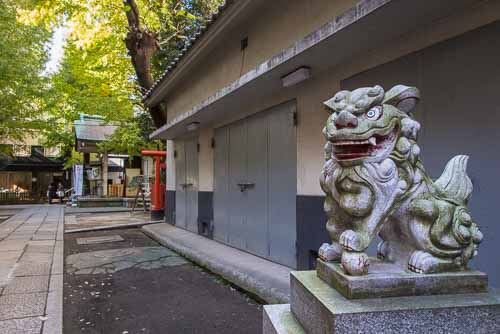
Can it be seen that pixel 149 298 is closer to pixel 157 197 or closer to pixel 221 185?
pixel 221 185

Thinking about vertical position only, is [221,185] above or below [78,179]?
below

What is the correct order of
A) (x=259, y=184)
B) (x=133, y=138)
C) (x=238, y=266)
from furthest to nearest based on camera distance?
(x=133, y=138) < (x=259, y=184) < (x=238, y=266)

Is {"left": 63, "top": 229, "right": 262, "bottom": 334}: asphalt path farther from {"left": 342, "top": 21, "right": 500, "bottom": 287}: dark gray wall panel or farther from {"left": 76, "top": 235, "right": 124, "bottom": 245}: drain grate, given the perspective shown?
{"left": 342, "top": 21, "right": 500, "bottom": 287}: dark gray wall panel

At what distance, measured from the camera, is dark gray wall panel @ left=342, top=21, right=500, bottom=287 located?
8.22 ft

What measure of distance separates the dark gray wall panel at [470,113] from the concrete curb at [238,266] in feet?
6.47

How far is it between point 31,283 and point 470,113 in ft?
18.0

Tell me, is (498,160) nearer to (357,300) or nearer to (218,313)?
(357,300)

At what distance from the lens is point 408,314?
1.47 m

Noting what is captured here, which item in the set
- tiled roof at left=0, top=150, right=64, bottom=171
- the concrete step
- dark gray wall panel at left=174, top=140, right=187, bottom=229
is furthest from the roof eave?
tiled roof at left=0, top=150, right=64, bottom=171

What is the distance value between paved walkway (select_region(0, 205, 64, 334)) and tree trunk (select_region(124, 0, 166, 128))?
16.4 ft

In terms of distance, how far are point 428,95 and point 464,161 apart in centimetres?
133

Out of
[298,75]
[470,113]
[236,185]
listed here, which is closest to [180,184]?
[236,185]

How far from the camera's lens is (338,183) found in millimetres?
1716

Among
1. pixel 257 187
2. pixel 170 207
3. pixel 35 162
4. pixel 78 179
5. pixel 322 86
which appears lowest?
pixel 170 207
